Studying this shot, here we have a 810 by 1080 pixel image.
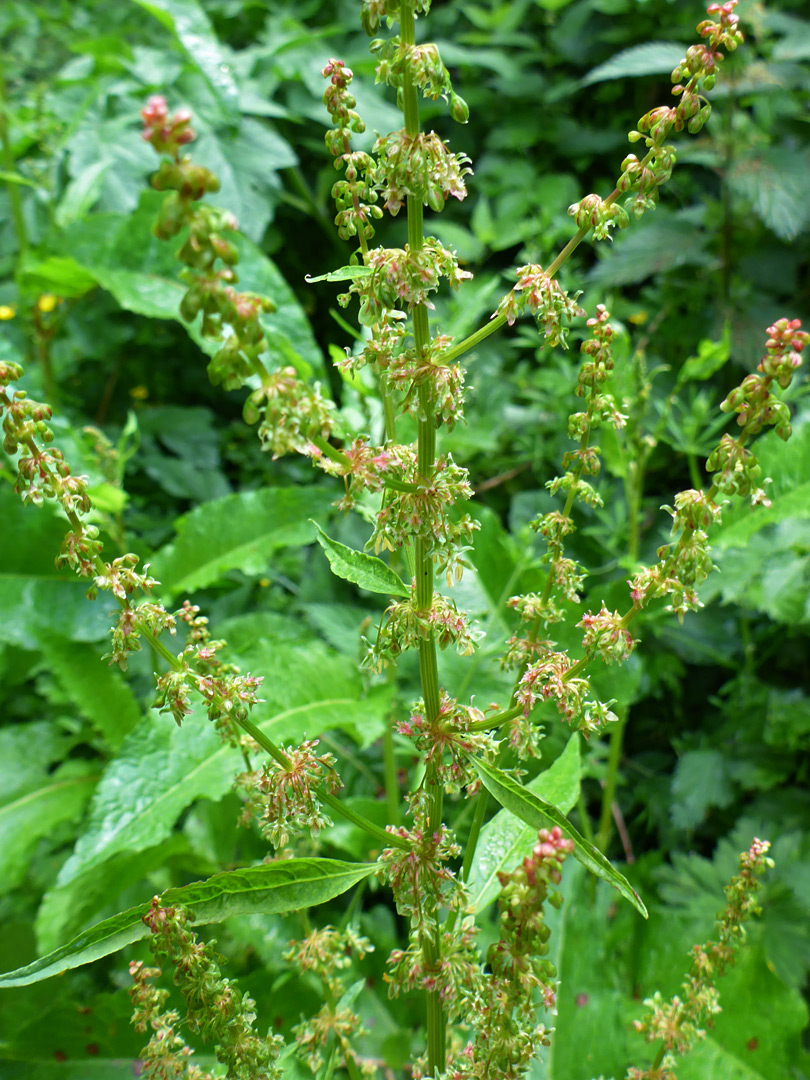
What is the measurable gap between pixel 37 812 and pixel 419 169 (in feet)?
5.39

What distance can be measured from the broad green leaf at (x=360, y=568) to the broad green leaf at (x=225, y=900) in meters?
0.26

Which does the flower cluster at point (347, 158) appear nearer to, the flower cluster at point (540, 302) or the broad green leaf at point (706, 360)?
the flower cluster at point (540, 302)

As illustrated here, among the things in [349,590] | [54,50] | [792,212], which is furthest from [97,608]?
[54,50]

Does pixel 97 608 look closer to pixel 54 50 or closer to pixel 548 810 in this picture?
pixel 548 810

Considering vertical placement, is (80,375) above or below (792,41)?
below

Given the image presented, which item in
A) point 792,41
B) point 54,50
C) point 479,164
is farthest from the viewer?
point 54,50

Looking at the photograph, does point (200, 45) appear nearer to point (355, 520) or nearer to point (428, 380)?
point (355, 520)

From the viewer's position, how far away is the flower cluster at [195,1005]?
2.22ft

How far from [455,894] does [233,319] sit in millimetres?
580

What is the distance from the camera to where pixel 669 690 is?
2178 millimetres

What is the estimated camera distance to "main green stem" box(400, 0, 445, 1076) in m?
0.60

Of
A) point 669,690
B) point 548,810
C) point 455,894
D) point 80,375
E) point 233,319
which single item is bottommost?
point 669,690

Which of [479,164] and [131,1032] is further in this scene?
[479,164]

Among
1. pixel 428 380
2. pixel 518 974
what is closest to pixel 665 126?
pixel 428 380
